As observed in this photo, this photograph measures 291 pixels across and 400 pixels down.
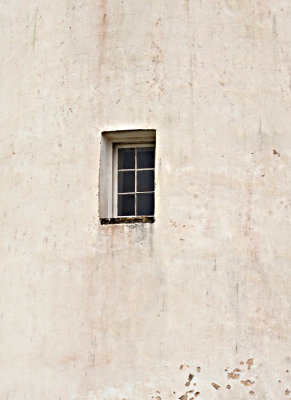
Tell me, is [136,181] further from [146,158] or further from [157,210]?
[157,210]

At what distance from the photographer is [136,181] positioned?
515 inches

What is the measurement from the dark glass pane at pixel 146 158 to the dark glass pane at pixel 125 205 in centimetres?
38

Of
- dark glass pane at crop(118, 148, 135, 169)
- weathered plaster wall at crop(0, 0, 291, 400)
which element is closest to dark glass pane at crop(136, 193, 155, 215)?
weathered plaster wall at crop(0, 0, 291, 400)

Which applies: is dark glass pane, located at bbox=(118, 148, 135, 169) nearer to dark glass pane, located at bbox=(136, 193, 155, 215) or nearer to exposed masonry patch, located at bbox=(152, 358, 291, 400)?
dark glass pane, located at bbox=(136, 193, 155, 215)

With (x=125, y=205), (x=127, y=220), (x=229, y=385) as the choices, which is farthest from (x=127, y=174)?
(x=229, y=385)

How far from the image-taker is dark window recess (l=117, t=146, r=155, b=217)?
42.5ft

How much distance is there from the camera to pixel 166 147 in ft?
42.0

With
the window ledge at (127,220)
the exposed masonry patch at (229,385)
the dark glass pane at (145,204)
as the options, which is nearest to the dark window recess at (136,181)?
the dark glass pane at (145,204)

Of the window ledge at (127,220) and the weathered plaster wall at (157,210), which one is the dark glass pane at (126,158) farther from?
the window ledge at (127,220)

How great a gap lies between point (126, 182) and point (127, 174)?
0.09m

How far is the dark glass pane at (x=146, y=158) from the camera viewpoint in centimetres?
1306

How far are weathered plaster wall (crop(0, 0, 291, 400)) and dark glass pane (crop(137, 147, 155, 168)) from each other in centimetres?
27

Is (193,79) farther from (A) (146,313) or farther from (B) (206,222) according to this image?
(A) (146,313)

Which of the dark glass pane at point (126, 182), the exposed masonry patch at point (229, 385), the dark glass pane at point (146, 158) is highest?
the dark glass pane at point (146, 158)
